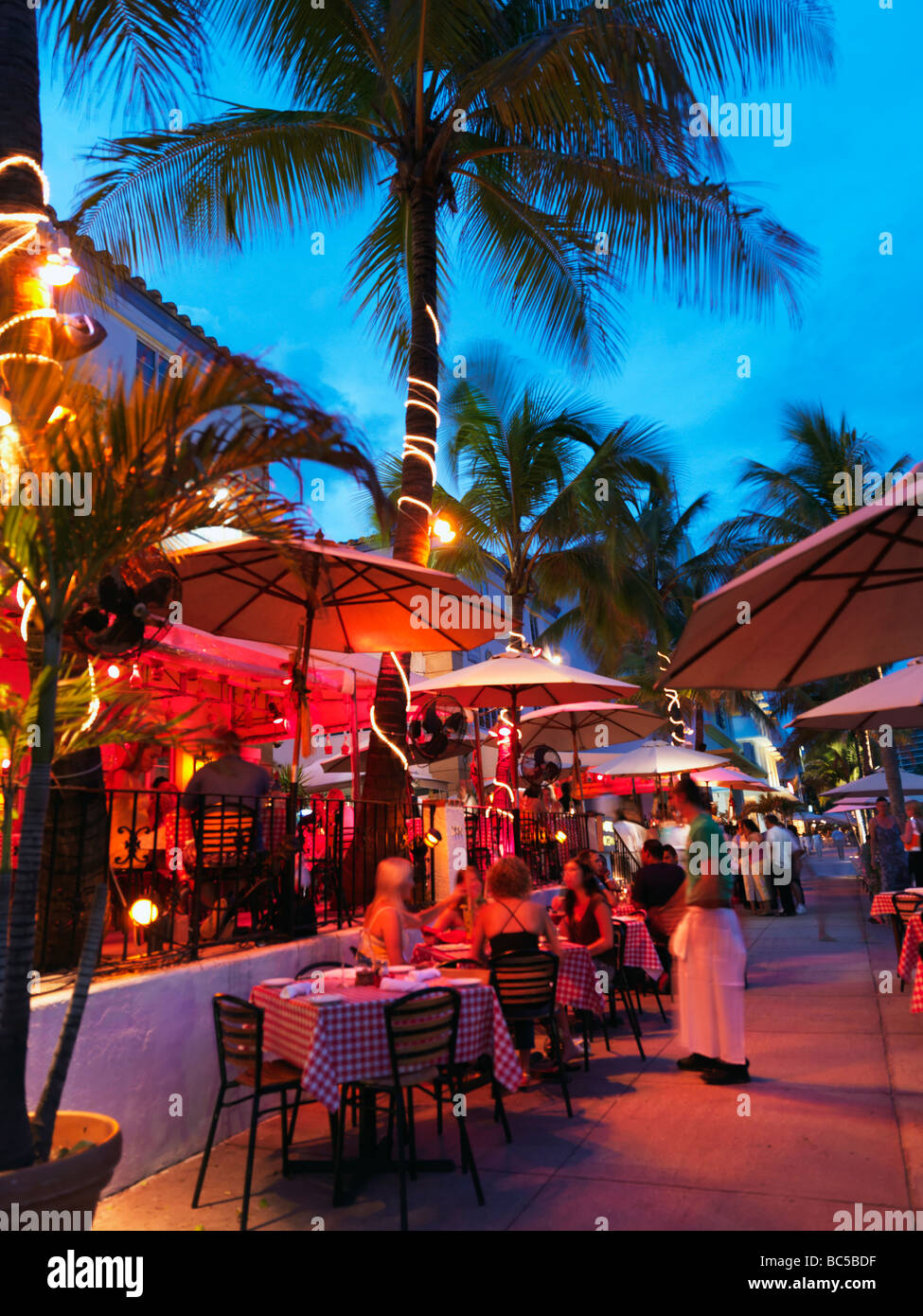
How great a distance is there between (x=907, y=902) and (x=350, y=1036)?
608 cm

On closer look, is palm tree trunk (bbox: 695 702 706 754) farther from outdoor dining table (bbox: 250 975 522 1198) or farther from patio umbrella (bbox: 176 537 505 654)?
outdoor dining table (bbox: 250 975 522 1198)

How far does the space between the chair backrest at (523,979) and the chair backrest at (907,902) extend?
3.92m

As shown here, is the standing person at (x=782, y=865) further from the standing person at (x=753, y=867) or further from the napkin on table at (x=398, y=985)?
the napkin on table at (x=398, y=985)

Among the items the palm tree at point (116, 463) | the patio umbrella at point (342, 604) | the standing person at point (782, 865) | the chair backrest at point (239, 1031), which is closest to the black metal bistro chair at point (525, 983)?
the chair backrest at point (239, 1031)

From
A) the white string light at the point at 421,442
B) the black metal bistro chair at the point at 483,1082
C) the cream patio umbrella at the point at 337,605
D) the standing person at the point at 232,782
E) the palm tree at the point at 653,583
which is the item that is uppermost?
the palm tree at the point at 653,583

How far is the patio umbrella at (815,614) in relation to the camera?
4.19 m

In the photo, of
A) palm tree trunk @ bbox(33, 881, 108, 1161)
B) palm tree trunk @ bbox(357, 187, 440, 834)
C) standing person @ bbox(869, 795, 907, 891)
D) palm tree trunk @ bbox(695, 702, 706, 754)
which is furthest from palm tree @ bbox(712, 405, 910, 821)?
palm tree trunk @ bbox(33, 881, 108, 1161)

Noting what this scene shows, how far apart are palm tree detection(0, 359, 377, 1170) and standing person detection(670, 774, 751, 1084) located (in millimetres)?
3928

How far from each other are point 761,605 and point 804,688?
3694 centimetres

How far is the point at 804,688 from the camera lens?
39.0 meters

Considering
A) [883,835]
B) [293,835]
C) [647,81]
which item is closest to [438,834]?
[293,835]

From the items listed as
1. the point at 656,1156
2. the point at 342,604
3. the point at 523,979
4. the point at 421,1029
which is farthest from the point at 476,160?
the point at 656,1156

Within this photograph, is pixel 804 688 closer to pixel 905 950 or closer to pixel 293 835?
pixel 905 950

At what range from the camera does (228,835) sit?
22.1 feet
